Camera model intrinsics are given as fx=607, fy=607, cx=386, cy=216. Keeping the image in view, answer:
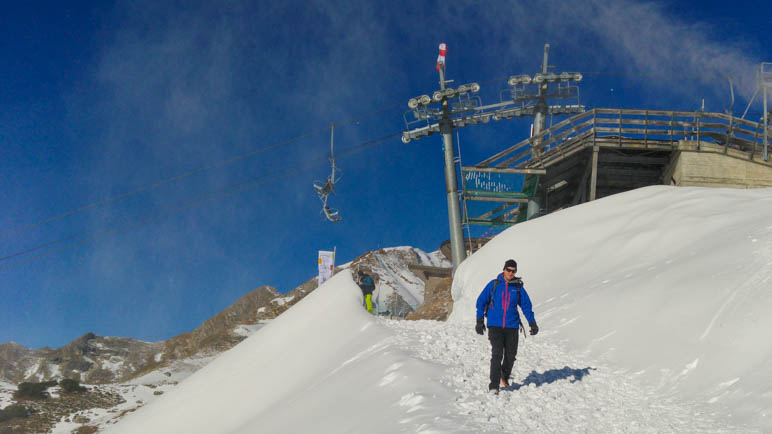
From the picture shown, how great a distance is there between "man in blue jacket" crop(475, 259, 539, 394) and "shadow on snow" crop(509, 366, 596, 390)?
473 mm

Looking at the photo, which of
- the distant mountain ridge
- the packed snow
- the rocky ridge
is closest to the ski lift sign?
the rocky ridge

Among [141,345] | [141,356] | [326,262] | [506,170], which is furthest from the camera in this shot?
[141,345]

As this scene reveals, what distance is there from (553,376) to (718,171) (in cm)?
1750

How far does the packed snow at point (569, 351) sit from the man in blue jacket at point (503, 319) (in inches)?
12.9

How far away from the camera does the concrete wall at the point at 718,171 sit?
74.0 feet

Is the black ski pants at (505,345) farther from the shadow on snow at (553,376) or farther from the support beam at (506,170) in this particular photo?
the support beam at (506,170)

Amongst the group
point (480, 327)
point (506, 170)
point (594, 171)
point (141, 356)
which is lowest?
point (480, 327)

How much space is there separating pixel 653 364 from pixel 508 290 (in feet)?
8.42

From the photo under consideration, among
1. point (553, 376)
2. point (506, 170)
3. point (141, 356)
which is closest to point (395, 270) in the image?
point (141, 356)

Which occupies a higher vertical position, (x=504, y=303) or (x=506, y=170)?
(x=506, y=170)

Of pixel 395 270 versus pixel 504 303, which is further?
pixel 395 270

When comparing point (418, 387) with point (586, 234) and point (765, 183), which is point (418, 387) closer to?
point (586, 234)

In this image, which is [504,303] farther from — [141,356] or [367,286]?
[141,356]

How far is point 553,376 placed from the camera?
30.1 ft
